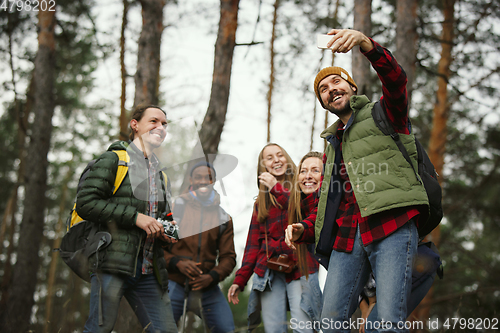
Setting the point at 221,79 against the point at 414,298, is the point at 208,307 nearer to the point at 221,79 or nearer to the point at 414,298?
the point at 414,298

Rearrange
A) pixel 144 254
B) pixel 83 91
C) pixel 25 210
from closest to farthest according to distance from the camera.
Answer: pixel 144 254 < pixel 25 210 < pixel 83 91

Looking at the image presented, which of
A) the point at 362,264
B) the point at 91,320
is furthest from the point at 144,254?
the point at 362,264

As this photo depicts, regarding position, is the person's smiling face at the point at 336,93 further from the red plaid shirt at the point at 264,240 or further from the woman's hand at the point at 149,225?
the woman's hand at the point at 149,225

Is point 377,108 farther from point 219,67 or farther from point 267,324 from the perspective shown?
point 219,67

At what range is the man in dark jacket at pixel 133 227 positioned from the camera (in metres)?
2.67

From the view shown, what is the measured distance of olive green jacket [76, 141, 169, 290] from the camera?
2678 millimetres

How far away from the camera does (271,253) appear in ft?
11.6

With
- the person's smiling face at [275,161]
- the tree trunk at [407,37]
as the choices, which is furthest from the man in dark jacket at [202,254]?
the tree trunk at [407,37]

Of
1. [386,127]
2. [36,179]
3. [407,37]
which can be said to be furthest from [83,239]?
[36,179]

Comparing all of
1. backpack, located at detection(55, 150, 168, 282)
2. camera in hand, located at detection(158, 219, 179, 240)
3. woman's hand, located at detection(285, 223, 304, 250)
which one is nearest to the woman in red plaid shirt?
woman's hand, located at detection(285, 223, 304, 250)

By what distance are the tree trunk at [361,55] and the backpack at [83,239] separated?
3.26m

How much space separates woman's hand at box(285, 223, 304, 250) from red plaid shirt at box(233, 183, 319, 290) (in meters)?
0.85

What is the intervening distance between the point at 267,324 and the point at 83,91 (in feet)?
44.9

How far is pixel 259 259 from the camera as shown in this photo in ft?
11.8
